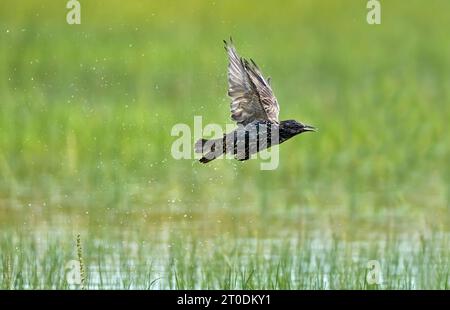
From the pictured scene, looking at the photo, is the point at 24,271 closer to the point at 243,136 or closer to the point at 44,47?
the point at 243,136

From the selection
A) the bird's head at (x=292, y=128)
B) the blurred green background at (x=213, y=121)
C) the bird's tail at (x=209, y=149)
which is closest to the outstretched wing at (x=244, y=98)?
the bird's head at (x=292, y=128)

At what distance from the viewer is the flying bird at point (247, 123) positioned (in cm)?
977

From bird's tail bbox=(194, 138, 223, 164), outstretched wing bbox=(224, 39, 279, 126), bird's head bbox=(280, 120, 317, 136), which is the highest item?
outstretched wing bbox=(224, 39, 279, 126)

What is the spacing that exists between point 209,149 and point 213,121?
549 centimetres

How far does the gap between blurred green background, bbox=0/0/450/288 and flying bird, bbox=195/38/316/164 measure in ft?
2.88

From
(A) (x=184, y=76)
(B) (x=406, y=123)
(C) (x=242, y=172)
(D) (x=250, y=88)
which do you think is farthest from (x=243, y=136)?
(A) (x=184, y=76)

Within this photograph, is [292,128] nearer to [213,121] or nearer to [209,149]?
[209,149]

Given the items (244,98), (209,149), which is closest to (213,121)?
(244,98)

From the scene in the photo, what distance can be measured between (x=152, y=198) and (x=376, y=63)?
5897 millimetres

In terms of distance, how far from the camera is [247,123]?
10148 millimetres

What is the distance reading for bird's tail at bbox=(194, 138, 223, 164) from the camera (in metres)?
9.72

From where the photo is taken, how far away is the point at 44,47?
1809 centimetres

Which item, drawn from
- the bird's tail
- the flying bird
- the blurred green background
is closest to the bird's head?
the flying bird

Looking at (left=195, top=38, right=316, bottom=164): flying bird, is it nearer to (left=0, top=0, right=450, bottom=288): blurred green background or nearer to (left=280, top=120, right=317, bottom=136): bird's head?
(left=280, top=120, right=317, bottom=136): bird's head
